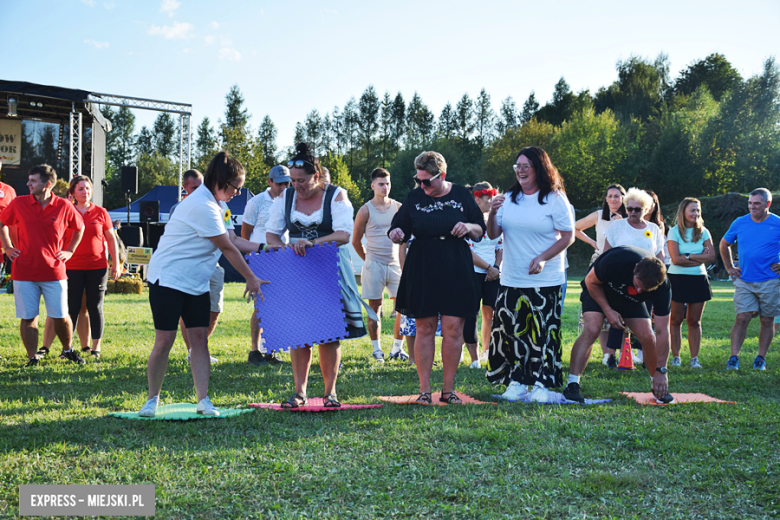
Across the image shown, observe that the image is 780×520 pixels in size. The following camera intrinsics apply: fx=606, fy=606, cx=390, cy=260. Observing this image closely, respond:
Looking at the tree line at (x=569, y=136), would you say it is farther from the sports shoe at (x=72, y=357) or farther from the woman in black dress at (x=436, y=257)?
the woman in black dress at (x=436, y=257)

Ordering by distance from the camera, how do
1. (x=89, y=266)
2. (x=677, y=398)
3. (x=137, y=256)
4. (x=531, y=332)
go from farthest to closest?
(x=137, y=256), (x=89, y=266), (x=677, y=398), (x=531, y=332)

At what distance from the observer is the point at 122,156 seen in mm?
62250

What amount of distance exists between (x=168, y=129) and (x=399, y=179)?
3067 centimetres

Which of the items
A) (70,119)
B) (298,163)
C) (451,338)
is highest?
(70,119)

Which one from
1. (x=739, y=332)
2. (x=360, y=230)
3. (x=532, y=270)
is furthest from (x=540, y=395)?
(x=739, y=332)

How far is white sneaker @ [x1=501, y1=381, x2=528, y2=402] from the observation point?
4.64 meters

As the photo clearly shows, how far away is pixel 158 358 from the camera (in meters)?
3.84

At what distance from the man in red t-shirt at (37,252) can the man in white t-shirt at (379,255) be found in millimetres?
2959

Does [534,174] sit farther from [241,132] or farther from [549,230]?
[241,132]

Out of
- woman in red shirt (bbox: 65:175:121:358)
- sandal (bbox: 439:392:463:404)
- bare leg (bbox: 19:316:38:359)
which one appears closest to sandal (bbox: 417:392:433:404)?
sandal (bbox: 439:392:463:404)

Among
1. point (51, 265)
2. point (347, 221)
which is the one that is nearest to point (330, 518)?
point (347, 221)

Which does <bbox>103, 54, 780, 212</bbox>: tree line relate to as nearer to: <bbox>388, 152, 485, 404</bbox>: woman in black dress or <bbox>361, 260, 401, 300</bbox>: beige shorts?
<bbox>361, 260, 401, 300</bbox>: beige shorts

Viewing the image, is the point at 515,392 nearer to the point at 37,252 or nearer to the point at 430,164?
the point at 430,164

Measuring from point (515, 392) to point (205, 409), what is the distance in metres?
2.29
